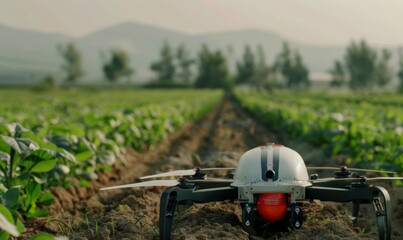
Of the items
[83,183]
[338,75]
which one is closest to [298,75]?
[338,75]

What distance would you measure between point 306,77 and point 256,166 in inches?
4786

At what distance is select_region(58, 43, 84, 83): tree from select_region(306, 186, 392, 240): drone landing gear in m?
135

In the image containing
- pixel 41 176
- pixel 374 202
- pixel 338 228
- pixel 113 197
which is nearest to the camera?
pixel 374 202

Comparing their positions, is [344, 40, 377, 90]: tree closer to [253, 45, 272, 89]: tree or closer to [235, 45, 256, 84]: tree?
[253, 45, 272, 89]: tree

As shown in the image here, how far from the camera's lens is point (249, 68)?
416ft

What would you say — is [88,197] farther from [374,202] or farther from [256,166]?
[374,202]

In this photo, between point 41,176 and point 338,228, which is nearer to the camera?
point 338,228

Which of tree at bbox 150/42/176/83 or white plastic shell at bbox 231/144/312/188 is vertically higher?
tree at bbox 150/42/176/83

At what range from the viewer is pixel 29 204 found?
507cm

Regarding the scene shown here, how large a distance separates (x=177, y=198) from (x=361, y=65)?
10241 centimetres

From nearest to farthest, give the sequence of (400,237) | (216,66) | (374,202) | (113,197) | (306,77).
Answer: (374,202)
(400,237)
(113,197)
(216,66)
(306,77)

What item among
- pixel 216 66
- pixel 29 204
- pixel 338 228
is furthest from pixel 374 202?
pixel 216 66

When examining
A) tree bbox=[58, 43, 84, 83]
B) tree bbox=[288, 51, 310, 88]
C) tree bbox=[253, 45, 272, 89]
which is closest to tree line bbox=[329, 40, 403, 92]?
tree bbox=[288, 51, 310, 88]

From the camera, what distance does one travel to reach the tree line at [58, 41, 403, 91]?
106 meters
